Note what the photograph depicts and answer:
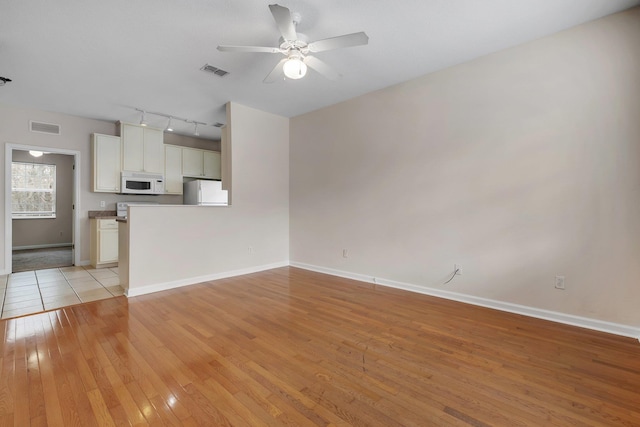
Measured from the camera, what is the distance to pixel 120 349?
2207 mm

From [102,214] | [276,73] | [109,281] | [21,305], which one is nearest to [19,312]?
[21,305]

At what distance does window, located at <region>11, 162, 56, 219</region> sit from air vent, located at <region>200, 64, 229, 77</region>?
6876 mm

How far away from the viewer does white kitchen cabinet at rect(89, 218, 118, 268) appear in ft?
16.4

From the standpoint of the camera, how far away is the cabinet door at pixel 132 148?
212 inches

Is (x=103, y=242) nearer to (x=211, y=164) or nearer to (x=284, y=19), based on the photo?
(x=211, y=164)

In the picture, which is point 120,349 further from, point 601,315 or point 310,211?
point 601,315

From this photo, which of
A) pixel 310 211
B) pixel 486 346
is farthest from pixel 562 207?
pixel 310 211

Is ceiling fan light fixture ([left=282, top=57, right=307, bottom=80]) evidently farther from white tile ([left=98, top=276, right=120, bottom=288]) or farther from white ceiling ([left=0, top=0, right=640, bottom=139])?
white tile ([left=98, top=276, right=120, bottom=288])

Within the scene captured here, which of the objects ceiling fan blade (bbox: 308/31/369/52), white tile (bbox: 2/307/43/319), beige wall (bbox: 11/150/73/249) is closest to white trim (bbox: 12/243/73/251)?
beige wall (bbox: 11/150/73/249)

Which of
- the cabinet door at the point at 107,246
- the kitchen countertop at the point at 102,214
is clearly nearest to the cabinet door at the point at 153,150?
the kitchen countertop at the point at 102,214

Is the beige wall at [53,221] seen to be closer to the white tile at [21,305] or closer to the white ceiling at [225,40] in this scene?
the white ceiling at [225,40]

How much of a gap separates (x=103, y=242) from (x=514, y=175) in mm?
6322

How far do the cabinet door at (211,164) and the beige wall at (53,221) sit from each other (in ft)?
13.6

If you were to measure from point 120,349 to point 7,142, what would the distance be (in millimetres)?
4638
